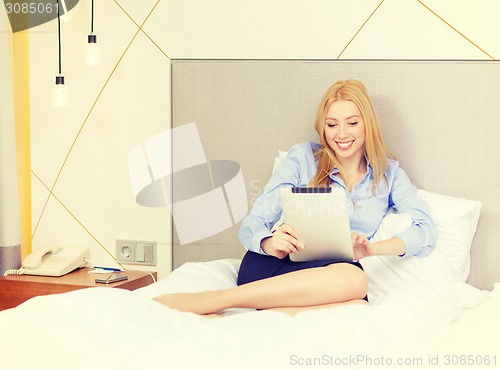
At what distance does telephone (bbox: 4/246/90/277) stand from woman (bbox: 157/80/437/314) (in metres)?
0.82

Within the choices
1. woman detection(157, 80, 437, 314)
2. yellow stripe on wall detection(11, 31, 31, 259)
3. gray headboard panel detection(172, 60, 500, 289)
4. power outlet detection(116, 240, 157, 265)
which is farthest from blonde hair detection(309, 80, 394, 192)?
yellow stripe on wall detection(11, 31, 31, 259)

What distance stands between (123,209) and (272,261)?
91cm

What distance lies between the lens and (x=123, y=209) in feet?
8.99

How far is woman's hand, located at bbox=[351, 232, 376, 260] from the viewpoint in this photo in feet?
6.50

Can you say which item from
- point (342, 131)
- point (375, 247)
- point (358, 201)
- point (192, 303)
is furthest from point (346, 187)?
point (192, 303)

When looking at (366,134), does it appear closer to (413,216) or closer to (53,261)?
(413,216)

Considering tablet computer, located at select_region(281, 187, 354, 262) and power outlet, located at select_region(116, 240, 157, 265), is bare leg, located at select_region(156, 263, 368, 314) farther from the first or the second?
power outlet, located at select_region(116, 240, 157, 265)

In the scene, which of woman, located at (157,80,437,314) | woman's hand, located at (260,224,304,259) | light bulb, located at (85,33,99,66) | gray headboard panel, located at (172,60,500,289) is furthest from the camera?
light bulb, located at (85,33,99,66)

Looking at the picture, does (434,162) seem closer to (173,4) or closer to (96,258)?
(173,4)

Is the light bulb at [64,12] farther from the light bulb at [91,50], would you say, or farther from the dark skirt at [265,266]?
the dark skirt at [265,266]

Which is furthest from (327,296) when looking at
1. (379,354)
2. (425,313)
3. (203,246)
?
(203,246)

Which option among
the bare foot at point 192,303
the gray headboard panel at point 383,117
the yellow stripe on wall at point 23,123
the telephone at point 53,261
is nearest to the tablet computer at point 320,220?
the bare foot at point 192,303

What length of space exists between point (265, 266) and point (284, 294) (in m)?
0.30

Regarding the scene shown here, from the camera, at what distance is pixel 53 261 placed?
2648 mm
